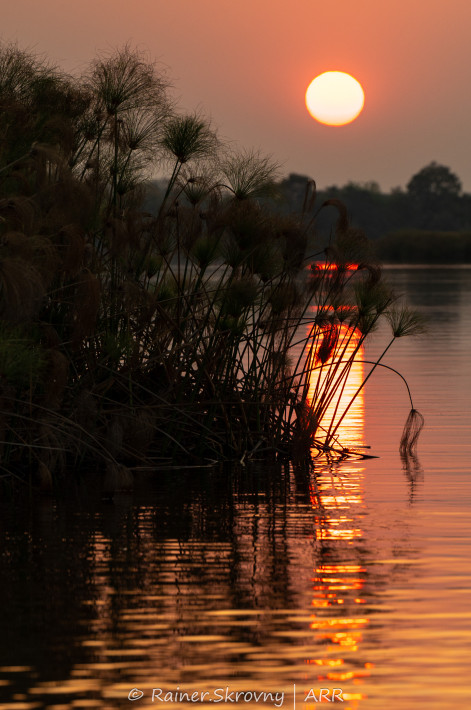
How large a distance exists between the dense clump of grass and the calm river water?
553mm

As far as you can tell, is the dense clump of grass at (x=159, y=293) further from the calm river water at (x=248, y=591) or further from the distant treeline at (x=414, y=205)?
the distant treeline at (x=414, y=205)

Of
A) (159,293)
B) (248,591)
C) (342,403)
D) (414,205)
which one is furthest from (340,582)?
(414,205)

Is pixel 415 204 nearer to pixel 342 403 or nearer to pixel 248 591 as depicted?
pixel 342 403

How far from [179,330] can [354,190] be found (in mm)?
148102

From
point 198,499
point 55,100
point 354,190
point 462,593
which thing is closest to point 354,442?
point 198,499

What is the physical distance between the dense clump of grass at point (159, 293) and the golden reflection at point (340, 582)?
101 centimetres

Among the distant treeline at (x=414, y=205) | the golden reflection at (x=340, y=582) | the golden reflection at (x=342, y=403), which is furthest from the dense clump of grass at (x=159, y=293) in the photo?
the distant treeline at (x=414, y=205)

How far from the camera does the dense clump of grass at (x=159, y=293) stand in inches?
410

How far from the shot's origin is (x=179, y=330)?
11.1m

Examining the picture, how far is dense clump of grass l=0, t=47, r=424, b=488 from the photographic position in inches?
410

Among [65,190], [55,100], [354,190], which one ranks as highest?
[354,190]

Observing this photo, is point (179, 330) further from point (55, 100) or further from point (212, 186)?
point (55, 100)

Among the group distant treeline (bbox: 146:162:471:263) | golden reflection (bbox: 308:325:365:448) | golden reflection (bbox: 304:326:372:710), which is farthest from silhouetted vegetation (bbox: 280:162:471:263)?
golden reflection (bbox: 304:326:372:710)

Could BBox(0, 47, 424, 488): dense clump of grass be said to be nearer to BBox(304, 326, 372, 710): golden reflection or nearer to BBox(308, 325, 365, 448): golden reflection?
BBox(308, 325, 365, 448): golden reflection
